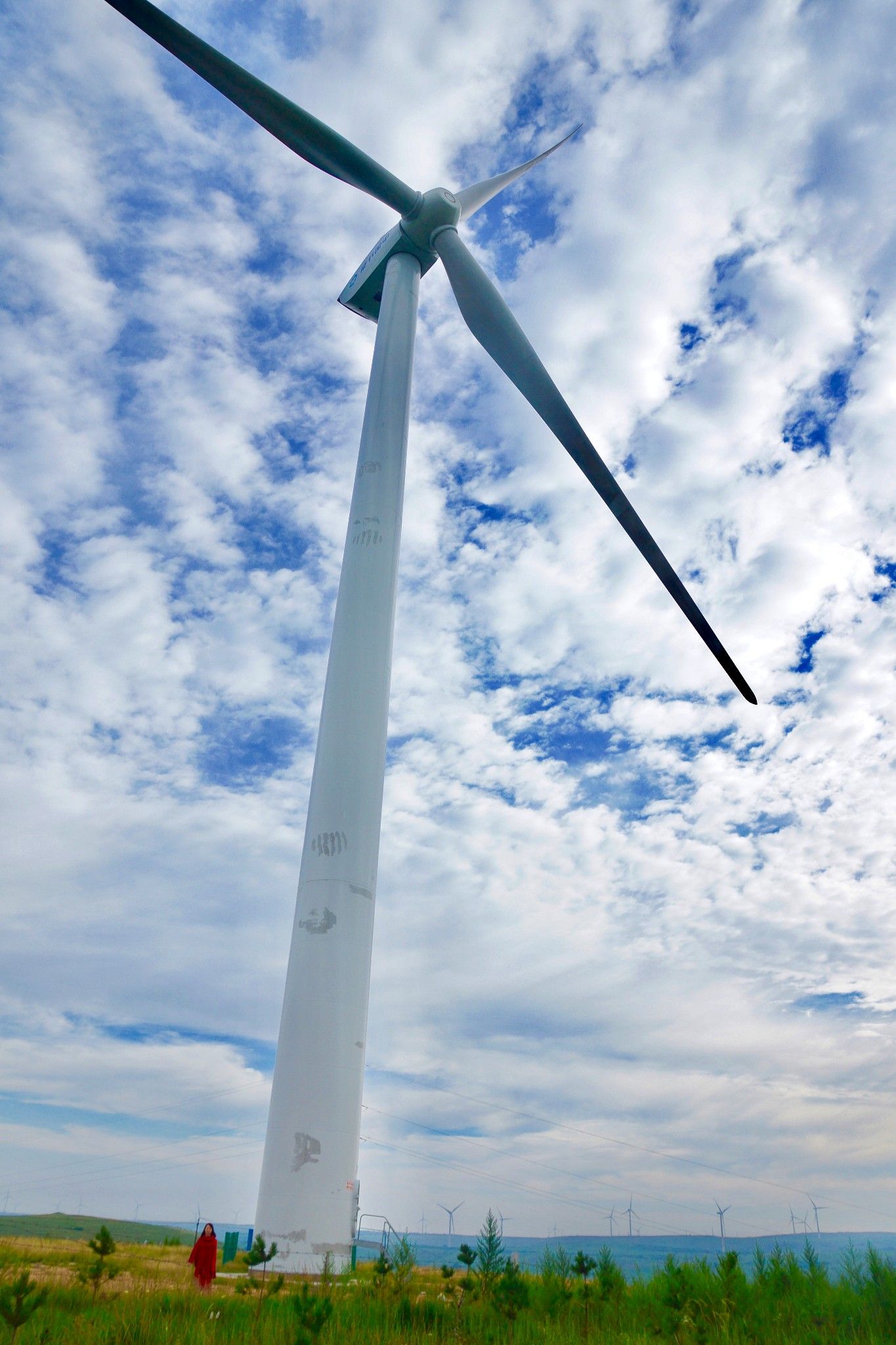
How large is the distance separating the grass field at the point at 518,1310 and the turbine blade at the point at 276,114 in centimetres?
3537

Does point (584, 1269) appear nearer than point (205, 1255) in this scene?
Yes

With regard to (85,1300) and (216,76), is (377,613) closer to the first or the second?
(85,1300)

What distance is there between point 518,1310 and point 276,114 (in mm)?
36811

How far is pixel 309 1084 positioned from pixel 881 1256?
42.1 ft

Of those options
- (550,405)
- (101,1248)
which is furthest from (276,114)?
(101,1248)

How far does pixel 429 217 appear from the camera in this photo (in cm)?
3378

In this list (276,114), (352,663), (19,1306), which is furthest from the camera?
(276,114)

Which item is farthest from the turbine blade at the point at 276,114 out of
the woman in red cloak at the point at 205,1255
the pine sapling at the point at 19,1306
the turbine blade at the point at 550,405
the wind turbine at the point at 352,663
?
the pine sapling at the point at 19,1306

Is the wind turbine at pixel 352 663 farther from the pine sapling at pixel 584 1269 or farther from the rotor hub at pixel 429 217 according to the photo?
the pine sapling at pixel 584 1269

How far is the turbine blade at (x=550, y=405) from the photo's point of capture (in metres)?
29.5

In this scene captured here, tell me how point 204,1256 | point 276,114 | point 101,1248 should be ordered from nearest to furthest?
1. point 101,1248
2. point 204,1256
3. point 276,114

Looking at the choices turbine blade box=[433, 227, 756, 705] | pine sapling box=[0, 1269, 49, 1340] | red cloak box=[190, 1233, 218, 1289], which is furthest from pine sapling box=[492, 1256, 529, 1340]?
turbine blade box=[433, 227, 756, 705]

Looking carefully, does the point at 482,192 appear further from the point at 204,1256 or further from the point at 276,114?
the point at 204,1256

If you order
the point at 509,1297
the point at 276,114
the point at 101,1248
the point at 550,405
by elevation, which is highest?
the point at 276,114
